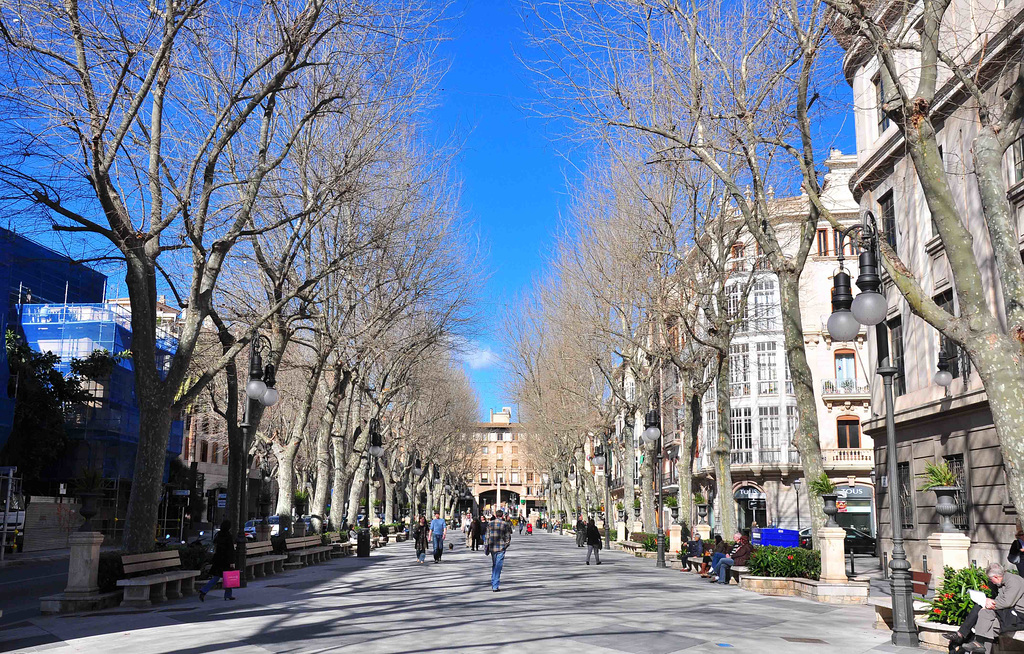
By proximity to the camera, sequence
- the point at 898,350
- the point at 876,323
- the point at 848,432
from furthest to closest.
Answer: the point at 848,432 → the point at 898,350 → the point at 876,323

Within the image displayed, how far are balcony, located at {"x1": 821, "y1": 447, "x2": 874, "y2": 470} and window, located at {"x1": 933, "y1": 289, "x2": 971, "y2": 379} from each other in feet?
97.3

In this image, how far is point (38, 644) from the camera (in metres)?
10.3

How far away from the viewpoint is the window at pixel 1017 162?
18859mm

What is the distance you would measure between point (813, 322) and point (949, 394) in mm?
33413

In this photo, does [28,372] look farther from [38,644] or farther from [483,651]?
[483,651]

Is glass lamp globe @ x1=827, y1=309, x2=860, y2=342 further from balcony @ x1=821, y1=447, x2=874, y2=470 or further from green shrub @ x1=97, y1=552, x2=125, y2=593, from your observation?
balcony @ x1=821, y1=447, x2=874, y2=470

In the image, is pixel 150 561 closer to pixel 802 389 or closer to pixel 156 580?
pixel 156 580

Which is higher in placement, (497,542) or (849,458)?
(849,458)

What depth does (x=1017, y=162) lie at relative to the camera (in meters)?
19.1

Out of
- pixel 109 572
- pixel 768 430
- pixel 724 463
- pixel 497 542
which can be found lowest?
pixel 109 572

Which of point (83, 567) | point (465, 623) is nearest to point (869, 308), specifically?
point (465, 623)

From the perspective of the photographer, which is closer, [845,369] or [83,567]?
[83,567]

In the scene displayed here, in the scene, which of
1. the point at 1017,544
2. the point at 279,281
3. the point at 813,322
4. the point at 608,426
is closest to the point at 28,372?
the point at 279,281

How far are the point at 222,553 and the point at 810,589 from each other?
11.2 metres
